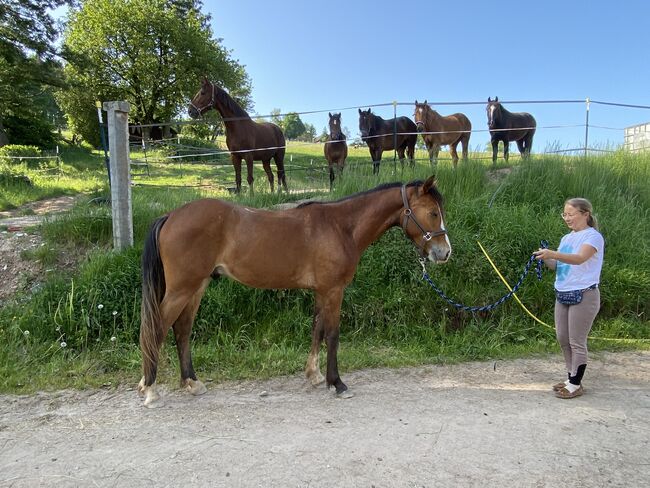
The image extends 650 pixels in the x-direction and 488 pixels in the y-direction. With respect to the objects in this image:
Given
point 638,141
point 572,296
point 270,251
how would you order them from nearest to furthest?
point 572,296, point 270,251, point 638,141

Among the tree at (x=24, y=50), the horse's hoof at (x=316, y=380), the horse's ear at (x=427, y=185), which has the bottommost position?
the horse's hoof at (x=316, y=380)

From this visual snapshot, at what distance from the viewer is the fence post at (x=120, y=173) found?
18.2 feet

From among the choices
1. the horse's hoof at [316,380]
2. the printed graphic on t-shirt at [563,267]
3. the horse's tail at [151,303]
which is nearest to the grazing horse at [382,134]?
the printed graphic on t-shirt at [563,267]

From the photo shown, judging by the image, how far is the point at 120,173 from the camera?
5.62 metres

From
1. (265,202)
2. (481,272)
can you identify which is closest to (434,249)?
(481,272)

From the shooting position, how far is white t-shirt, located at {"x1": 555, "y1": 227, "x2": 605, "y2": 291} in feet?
11.6

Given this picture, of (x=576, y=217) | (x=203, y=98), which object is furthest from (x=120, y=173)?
(x=576, y=217)

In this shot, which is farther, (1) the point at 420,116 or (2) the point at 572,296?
(1) the point at 420,116

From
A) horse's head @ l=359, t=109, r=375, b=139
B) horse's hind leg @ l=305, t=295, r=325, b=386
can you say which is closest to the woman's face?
horse's hind leg @ l=305, t=295, r=325, b=386

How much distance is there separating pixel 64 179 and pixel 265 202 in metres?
11.7

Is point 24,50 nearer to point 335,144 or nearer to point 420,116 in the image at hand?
point 335,144

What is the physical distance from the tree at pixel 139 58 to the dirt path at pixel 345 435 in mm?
32344

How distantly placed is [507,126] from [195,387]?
1014cm

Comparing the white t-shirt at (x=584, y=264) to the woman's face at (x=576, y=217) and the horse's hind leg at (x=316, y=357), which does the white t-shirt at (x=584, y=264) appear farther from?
the horse's hind leg at (x=316, y=357)
